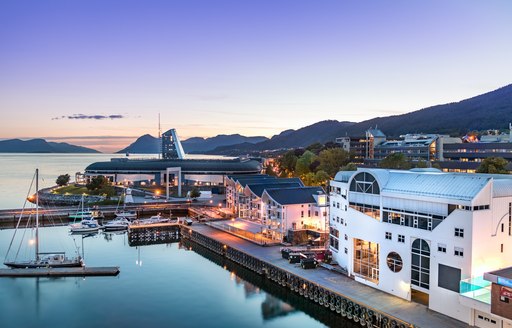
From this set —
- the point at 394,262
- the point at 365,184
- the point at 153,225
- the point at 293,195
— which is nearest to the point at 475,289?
the point at 394,262

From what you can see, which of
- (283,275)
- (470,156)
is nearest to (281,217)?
(283,275)

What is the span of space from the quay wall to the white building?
2348mm

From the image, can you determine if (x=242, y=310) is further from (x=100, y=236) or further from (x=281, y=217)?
(x=100, y=236)

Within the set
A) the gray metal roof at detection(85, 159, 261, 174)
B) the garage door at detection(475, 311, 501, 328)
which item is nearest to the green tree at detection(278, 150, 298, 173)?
the gray metal roof at detection(85, 159, 261, 174)

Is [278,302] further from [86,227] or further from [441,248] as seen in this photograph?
[86,227]

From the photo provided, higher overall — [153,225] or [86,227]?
[86,227]

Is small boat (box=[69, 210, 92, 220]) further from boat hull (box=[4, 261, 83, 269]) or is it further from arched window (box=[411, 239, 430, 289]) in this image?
arched window (box=[411, 239, 430, 289])

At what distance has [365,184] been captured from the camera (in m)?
29.9

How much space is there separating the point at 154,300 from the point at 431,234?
19523mm

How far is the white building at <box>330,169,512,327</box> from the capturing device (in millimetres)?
23016

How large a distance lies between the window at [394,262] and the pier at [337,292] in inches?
65.8

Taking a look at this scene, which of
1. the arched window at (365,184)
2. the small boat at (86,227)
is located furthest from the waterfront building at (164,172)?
the arched window at (365,184)

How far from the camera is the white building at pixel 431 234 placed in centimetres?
2302

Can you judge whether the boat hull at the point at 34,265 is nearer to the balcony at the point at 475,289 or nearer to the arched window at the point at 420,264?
the arched window at the point at 420,264
